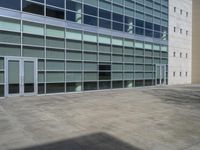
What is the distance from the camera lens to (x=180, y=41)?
31.8 meters

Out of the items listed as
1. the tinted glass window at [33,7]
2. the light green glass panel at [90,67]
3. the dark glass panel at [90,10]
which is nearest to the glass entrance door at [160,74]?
the light green glass panel at [90,67]

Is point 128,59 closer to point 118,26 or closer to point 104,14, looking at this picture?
point 118,26

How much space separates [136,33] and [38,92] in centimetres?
1265

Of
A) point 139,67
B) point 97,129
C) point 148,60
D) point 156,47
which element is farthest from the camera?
point 156,47

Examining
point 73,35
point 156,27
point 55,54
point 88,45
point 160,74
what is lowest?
point 160,74

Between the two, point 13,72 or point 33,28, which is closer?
A: point 13,72

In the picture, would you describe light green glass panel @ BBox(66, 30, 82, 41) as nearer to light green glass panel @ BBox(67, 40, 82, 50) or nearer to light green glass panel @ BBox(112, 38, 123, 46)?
light green glass panel @ BBox(67, 40, 82, 50)

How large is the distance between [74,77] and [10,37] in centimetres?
580

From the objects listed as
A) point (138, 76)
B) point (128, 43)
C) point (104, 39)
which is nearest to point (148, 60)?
point (138, 76)

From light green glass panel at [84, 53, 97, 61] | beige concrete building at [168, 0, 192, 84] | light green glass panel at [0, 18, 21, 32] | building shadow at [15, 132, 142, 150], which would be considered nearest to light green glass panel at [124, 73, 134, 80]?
light green glass panel at [84, 53, 97, 61]

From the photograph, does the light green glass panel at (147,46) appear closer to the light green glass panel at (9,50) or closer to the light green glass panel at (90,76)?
the light green glass panel at (90,76)

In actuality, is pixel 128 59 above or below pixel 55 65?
above

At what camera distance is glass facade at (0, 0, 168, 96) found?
15320mm

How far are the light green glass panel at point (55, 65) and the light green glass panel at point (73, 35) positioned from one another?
2.13 meters
